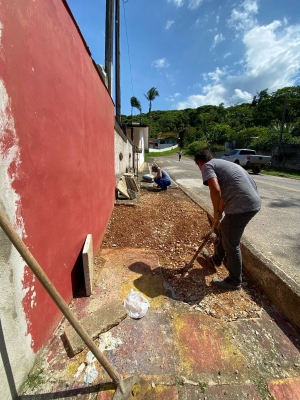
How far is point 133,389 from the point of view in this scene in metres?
1.32

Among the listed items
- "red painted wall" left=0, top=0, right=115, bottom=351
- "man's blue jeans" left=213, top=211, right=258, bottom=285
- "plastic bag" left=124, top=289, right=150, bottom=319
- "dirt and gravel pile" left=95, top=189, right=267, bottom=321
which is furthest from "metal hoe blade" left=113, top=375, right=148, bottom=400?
"man's blue jeans" left=213, top=211, right=258, bottom=285

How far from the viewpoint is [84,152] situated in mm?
2348

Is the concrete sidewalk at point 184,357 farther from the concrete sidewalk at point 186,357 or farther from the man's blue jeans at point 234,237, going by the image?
the man's blue jeans at point 234,237

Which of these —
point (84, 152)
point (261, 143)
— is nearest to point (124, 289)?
point (84, 152)

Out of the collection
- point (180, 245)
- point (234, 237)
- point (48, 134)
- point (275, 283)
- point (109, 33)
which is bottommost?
point (180, 245)

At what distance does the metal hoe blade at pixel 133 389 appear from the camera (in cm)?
127

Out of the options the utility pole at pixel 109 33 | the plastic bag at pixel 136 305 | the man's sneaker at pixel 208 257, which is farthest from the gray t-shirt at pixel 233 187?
the utility pole at pixel 109 33

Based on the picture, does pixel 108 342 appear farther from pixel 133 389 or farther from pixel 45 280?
pixel 45 280

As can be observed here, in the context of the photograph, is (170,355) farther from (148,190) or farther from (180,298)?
(148,190)

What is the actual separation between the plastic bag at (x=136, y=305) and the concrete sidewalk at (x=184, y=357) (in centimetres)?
5

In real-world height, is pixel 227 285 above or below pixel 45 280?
below

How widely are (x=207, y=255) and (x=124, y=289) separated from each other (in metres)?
1.43

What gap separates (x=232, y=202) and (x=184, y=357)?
1.58 meters

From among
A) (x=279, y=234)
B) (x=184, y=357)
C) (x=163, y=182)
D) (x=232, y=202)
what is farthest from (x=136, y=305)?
(x=163, y=182)
